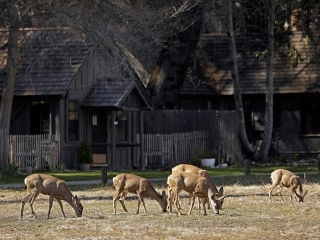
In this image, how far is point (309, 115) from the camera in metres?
49.8

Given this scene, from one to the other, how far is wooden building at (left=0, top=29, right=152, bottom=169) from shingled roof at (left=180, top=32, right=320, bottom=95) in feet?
26.9

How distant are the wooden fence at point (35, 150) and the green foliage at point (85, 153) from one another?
1045mm

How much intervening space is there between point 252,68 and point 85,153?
13.8 meters

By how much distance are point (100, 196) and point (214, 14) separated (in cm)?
1923

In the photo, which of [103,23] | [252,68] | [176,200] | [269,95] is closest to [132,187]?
[176,200]

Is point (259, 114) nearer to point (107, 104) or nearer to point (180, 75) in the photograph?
point (180, 75)

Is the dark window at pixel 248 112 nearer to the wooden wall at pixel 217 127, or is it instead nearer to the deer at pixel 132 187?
the wooden wall at pixel 217 127

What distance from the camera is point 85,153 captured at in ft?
131

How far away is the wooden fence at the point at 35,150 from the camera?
3853 centimetres

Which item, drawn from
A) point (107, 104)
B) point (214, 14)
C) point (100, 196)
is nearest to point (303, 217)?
point (100, 196)

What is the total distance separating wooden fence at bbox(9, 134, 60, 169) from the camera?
126ft

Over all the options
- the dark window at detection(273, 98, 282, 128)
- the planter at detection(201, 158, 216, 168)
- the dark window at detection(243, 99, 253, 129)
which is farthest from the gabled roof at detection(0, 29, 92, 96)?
the dark window at detection(273, 98, 282, 128)

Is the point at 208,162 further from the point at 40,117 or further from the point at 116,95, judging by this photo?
the point at 40,117

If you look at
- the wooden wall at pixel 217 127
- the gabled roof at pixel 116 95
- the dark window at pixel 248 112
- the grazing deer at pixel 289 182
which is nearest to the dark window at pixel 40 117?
the gabled roof at pixel 116 95
